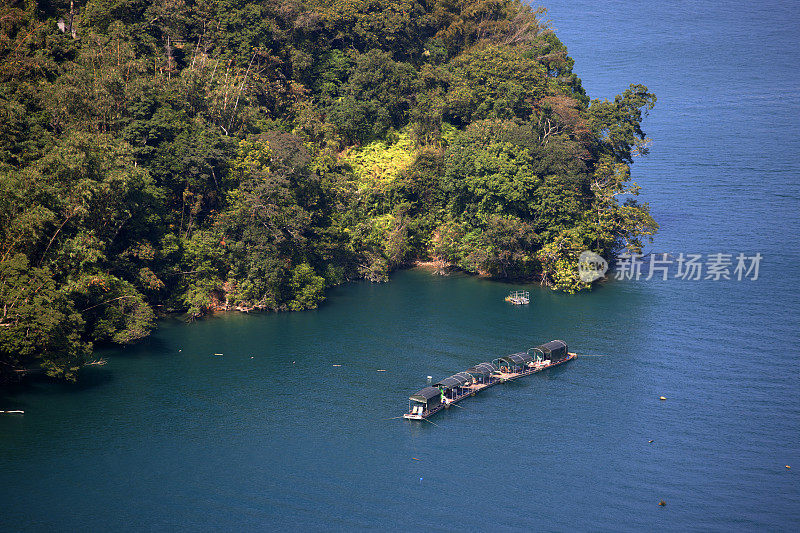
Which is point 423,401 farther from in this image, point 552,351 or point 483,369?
point 552,351

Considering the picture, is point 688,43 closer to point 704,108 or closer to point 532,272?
point 704,108

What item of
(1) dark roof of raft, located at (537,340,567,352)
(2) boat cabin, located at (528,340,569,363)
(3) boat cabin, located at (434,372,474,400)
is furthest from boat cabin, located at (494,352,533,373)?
Answer: (3) boat cabin, located at (434,372,474,400)

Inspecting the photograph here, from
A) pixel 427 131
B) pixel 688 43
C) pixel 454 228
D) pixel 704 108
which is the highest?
pixel 688 43

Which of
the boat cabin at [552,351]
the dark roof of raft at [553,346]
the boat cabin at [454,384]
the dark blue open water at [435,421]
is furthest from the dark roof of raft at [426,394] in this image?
the dark roof of raft at [553,346]

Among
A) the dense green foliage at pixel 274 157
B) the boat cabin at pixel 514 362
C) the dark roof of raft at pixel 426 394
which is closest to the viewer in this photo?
the dark roof of raft at pixel 426 394

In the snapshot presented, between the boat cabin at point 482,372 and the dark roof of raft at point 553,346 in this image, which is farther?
the dark roof of raft at point 553,346

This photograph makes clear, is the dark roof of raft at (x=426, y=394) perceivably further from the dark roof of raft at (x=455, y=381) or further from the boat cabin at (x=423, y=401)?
the dark roof of raft at (x=455, y=381)

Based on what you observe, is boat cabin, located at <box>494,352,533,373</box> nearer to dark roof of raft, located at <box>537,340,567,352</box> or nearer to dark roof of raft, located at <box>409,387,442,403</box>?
dark roof of raft, located at <box>537,340,567,352</box>

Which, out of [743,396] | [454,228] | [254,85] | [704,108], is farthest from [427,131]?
[704,108]
